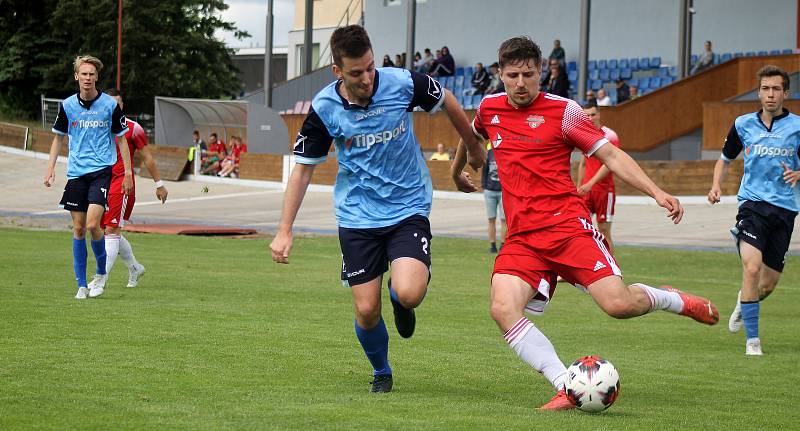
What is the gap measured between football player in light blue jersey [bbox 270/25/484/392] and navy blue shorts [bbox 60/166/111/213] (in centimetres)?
A: 556

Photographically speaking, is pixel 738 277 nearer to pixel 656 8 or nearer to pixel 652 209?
pixel 652 209

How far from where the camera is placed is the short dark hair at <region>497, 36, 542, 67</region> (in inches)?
260

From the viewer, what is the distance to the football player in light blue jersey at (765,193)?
375 inches

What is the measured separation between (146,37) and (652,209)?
34019 millimetres

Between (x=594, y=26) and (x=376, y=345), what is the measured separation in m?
33.3

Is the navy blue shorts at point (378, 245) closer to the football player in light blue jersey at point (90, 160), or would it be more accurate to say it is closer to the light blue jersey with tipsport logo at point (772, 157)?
the light blue jersey with tipsport logo at point (772, 157)

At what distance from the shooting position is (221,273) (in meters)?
15.3

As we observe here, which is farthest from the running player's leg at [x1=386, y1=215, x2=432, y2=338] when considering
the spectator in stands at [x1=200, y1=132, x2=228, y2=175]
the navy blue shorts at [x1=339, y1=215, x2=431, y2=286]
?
the spectator in stands at [x1=200, y1=132, x2=228, y2=175]

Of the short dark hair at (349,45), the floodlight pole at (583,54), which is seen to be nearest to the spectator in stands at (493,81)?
the floodlight pole at (583,54)

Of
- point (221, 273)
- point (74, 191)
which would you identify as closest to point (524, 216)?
point (74, 191)

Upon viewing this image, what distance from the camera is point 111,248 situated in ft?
41.0

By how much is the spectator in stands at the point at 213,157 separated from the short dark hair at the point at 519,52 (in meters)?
34.1

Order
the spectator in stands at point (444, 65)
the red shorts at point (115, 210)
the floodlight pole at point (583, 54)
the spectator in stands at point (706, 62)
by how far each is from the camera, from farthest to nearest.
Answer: the spectator in stands at point (444, 65) → the spectator in stands at point (706, 62) → the floodlight pole at point (583, 54) → the red shorts at point (115, 210)

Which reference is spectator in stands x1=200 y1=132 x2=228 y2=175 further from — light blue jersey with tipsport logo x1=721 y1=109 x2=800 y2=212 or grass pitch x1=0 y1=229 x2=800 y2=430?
light blue jersey with tipsport logo x1=721 y1=109 x2=800 y2=212
